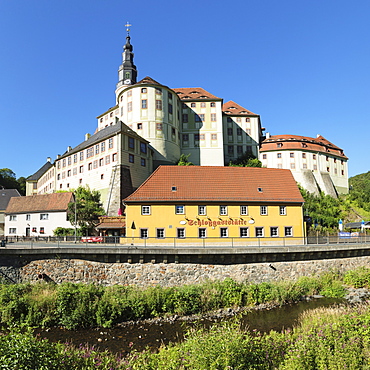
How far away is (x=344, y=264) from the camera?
Answer: 84.0 ft

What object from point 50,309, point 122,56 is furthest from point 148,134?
point 50,309

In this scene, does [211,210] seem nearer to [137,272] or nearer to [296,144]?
[137,272]

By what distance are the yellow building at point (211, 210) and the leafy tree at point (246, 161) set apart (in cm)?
3542

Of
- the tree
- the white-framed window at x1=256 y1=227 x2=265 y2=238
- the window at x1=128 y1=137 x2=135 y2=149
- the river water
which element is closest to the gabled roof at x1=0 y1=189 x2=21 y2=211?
the tree

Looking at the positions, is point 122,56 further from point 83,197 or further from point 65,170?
point 83,197

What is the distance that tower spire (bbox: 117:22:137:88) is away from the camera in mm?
82625

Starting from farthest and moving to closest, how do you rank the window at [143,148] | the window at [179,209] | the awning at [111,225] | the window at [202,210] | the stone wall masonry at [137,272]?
the window at [143,148]
the awning at [111,225]
the window at [202,210]
the window at [179,209]
the stone wall masonry at [137,272]

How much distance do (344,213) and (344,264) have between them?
36.2 meters

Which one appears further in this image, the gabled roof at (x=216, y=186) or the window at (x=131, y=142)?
the window at (x=131, y=142)

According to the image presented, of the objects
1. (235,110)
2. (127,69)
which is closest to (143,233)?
(235,110)

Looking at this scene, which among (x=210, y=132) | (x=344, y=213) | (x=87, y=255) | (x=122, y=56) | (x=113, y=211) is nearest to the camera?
(x=87, y=255)

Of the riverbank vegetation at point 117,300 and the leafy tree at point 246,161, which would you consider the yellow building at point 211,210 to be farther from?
the leafy tree at point 246,161

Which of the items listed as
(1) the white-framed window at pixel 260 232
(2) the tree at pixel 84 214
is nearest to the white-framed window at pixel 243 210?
(1) the white-framed window at pixel 260 232

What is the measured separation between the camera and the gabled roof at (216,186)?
2950 cm
